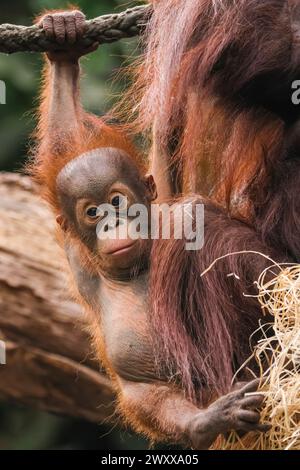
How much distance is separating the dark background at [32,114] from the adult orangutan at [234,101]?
157 cm

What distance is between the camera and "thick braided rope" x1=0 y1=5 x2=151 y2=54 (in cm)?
282

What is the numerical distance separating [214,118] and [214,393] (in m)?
0.64

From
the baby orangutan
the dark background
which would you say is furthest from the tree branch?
the baby orangutan

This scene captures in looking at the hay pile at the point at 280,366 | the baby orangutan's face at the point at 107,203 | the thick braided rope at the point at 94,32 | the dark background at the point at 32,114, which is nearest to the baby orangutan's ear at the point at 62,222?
the baby orangutan's face at the point at 107,203

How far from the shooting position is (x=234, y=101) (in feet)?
8.46

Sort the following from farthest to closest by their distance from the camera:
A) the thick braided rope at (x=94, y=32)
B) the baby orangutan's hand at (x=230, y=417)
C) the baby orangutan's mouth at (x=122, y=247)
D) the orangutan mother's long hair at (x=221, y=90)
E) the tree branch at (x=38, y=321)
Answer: the tree branch at (x=38, y=321) → the thick braided rope at (x=94, y=32) → the baby orangutan's mouth at (x=122, y=247) → the orangutan mother's long hair at (x=221, y=90) → the baby orangutan's hand at (x=230, y=417)

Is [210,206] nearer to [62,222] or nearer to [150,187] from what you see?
[150,187]

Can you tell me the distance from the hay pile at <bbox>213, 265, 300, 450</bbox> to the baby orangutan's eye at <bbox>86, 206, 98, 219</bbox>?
1.62 ft

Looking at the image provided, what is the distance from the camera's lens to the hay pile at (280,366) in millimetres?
2268

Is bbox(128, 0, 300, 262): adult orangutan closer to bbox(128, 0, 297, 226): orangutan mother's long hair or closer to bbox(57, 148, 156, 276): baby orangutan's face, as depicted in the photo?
Answer: bbox(128, 0, 297, 226): orangutan mother's long hair

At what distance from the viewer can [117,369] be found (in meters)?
2.69

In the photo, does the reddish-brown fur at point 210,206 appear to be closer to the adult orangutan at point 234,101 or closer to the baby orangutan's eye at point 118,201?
the adult orangutan at point 234,101

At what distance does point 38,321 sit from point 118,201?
110 centimetres
